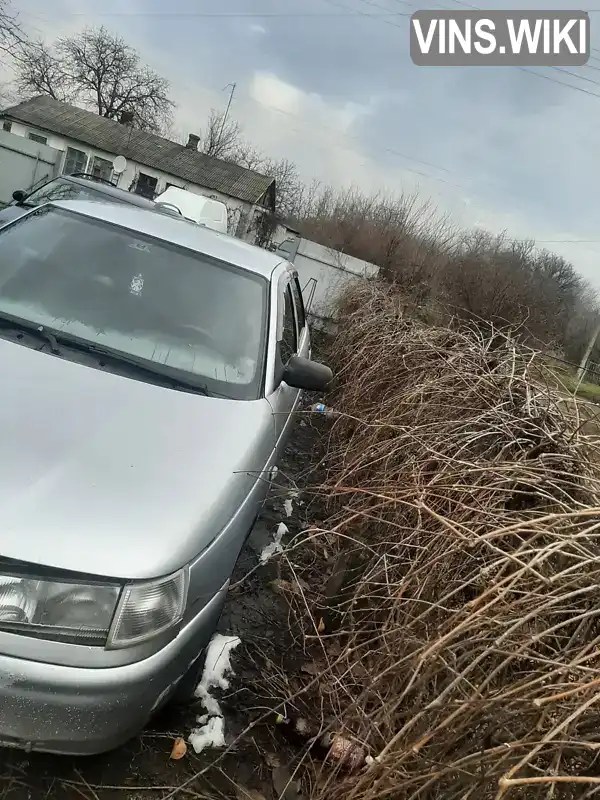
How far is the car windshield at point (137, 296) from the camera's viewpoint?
8.91 ft

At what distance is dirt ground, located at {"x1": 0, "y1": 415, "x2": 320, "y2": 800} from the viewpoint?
191cm

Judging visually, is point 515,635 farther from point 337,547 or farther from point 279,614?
point 337,547

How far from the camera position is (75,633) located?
1.61 m

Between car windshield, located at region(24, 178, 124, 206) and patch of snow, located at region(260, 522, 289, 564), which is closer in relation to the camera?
patch of snow, located at region(260, 522, 289, 564)

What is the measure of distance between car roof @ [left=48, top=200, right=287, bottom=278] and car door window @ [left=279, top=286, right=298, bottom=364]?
0.31m

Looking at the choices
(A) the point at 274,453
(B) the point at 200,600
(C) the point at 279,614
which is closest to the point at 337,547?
(C) the point at 279,614

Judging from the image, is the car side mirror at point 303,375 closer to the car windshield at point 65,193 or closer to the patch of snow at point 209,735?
the patch of snow at point 209,735

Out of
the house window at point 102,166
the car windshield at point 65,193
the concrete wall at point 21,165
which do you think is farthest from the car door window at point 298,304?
the house window at point 102,166

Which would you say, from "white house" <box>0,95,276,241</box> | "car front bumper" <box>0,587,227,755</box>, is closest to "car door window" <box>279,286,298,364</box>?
"car front bumper" <box>0,587,227,755</box>

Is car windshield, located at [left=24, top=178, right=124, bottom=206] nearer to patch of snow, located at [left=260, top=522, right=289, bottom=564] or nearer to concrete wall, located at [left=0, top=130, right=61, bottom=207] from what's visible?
patch of snow, located at [left=260, top=522, right=289, bottom=564]

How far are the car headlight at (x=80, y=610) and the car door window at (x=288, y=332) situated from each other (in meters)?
1.88

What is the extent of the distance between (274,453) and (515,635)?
1866 millimetres

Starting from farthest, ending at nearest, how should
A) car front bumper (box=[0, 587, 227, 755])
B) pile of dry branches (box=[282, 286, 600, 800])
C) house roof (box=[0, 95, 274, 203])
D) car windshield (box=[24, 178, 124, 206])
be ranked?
1. house roof (box=[0, 95, 274, 203])
2. car windshield (box=[24, 178, 124, 206])
3. car front bumper (box=[0, 587, 227, 755])
4. pile of dry branches (box=[282, 286, 600, 800])

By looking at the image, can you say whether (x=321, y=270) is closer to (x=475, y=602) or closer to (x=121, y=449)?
(x=121, y=449)
